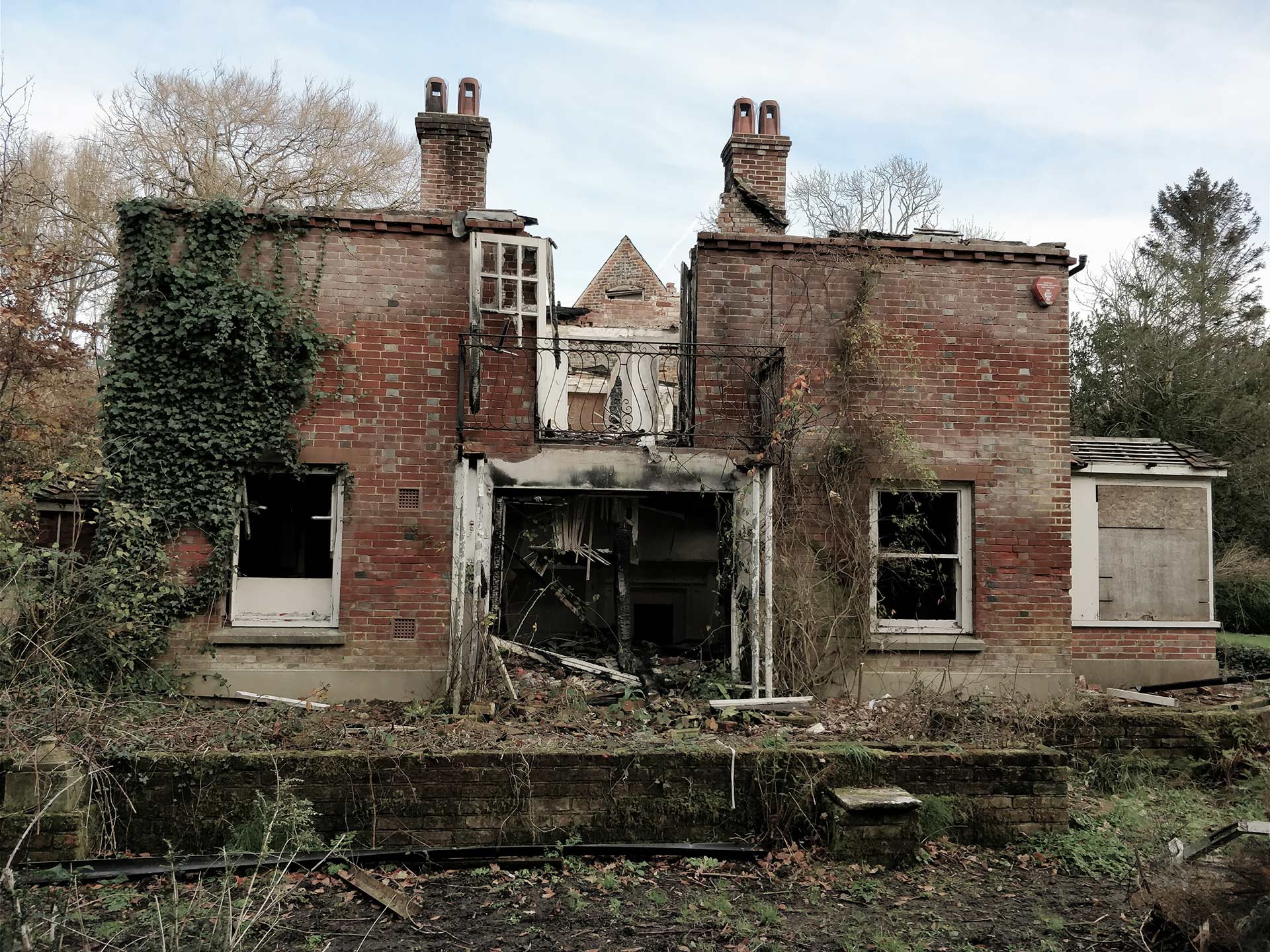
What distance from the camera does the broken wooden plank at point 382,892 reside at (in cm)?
517

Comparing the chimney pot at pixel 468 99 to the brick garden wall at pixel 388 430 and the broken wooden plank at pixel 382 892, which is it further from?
the broken wooden plank at pixel 382 892

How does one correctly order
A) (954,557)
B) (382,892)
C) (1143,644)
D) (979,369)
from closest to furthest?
(382,892) < (954,557) < (979,369) < (1143,644)

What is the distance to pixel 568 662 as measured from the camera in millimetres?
9586

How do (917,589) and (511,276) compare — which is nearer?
(511,276)

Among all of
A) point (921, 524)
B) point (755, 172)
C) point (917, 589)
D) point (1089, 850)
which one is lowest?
point (1089, 850)

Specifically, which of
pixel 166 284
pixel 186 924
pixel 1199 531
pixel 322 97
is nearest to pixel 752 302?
pixel 166 284

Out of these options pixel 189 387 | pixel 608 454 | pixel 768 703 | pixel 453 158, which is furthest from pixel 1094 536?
pixel 189 387

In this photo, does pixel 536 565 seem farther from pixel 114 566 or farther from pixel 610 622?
pixel 114 566

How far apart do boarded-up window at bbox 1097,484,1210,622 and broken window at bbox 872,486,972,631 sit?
2.83m

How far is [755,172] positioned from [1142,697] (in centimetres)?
748

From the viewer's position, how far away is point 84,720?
21.3 feet

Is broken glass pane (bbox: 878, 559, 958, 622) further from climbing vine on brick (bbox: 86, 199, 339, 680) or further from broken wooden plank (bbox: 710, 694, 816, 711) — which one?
climbing vine on brick (bbox: 86, 199, 339, 680)

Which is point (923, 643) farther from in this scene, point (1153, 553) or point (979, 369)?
point (1153, 553)

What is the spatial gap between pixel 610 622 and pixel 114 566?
5745 millimetres
